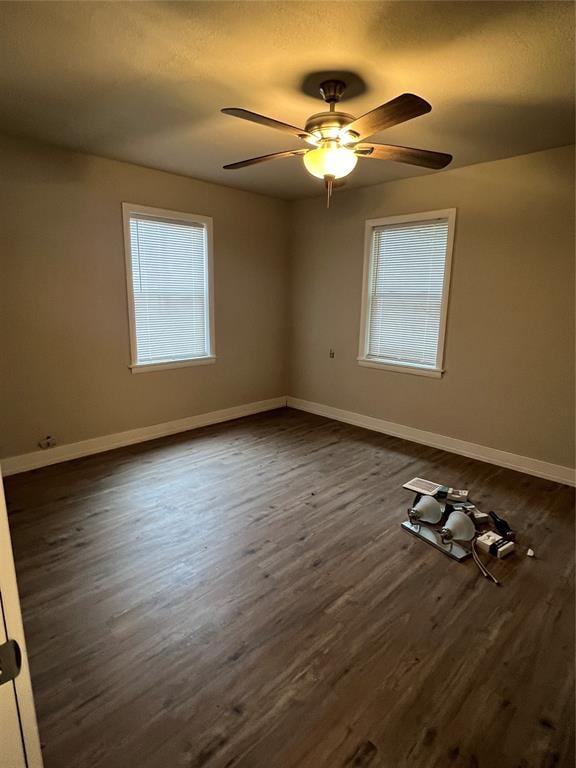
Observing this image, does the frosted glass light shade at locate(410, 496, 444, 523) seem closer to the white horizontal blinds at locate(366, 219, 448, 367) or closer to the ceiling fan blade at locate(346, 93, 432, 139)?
the white horizontal blinds at locate(366, 219, 448, 367)

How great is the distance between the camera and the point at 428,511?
2.84m

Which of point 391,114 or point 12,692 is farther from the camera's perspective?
point 391,114

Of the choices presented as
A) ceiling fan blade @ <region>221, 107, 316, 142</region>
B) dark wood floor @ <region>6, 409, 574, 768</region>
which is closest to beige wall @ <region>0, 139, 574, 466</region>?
dark wood floor @ <region>6, 409, 574, 768</region>

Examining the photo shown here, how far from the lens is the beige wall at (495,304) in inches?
136

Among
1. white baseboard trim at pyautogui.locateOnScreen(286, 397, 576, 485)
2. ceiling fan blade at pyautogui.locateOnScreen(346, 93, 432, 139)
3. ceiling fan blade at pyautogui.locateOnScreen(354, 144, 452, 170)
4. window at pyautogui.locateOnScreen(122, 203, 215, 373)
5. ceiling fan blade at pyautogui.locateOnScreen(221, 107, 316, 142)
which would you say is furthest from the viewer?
A: window at pyautogui.locateOnScreen(122, 203, 215, 373)

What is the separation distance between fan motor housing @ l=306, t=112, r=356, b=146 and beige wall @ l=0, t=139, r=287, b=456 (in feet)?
7.85

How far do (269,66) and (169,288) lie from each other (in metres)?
2.64

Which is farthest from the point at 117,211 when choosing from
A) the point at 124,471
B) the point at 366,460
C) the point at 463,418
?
the point at 463,418

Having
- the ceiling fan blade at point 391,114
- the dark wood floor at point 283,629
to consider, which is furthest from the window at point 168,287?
the ceiling fan blade at point 391,114

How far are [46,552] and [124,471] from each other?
1.20 metres

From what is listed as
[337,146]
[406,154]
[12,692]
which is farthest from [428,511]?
[12,692]

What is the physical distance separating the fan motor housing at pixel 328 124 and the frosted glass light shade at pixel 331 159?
53 millimetres

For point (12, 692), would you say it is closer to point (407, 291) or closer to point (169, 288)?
point (169, 288)

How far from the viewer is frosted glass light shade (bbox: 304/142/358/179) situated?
228cm
